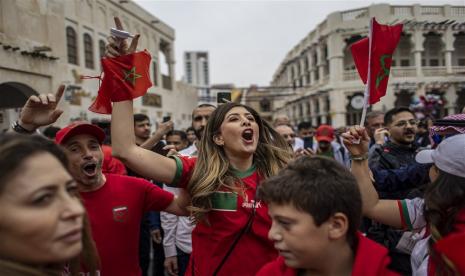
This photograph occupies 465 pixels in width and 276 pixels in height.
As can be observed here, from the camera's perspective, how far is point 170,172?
89.3 inches

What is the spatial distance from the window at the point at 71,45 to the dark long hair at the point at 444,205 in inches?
568

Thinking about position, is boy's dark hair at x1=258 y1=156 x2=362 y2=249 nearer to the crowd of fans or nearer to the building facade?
the crowd of fans

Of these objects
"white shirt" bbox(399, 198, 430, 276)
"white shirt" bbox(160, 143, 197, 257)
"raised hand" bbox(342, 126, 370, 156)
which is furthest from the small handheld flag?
"white shirt" bbox(160, 143, 197, 257)

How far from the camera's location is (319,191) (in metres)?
1.49

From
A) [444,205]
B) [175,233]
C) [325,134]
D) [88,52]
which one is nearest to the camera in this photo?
[444,205]

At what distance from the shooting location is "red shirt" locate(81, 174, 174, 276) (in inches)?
85.9

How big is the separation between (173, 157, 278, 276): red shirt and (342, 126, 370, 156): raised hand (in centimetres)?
66

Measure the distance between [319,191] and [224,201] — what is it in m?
0.92

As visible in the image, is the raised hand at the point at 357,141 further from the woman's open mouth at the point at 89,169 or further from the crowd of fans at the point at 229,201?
the woman's open mouth at the point at 89,169

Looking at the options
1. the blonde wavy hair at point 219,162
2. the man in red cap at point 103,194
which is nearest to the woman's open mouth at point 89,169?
the man in red cap at point 103,194

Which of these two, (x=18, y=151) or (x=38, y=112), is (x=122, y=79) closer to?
(x=38, y=112)

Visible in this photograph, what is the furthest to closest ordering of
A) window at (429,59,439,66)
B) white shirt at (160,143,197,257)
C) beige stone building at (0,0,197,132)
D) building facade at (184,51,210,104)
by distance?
building facade at (184,51,210,104) → window at (429,59,439,66) → beige stone building at (0,0,197,132) → white shirt at (160,143,197,257)

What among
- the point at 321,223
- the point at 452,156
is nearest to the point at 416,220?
the point at 452,156

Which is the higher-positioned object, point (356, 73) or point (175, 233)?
point (356, 73)
